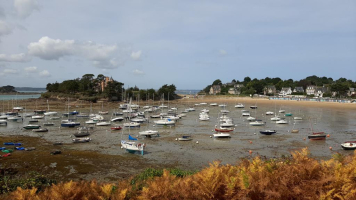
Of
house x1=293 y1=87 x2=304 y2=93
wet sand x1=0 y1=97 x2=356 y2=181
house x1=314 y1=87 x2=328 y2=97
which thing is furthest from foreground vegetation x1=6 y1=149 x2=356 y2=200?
house x1=293 y1=87 x2=304 y2=93

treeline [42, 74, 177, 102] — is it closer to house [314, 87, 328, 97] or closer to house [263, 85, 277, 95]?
house [263, 85, 277, 95]

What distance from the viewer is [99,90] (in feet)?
392

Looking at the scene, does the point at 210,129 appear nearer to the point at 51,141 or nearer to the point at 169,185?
the point at 51,141

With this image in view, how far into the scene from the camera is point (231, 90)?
552 ft

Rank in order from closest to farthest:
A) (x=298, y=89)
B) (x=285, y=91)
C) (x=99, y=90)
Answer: (x=99, y=90), (x=285, y=91), (x=298, y=89)

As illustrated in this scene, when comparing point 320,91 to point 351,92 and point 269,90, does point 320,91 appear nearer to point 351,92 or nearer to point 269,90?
point 351,92

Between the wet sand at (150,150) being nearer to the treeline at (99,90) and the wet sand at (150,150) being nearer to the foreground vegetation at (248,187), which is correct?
the foreground vegetation at (248,187)

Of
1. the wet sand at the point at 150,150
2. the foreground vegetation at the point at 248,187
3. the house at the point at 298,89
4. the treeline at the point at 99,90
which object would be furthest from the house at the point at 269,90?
the foreground vegetation at the point at 248,187

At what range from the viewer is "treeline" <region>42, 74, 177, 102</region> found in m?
111

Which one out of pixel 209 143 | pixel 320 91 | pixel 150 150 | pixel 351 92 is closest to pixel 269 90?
pixel 320 91

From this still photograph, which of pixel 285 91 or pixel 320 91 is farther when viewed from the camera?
pixel 285 91

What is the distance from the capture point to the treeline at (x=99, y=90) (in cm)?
11080

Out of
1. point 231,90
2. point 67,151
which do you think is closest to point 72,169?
point 67,151

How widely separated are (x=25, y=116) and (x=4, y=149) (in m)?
40.1
